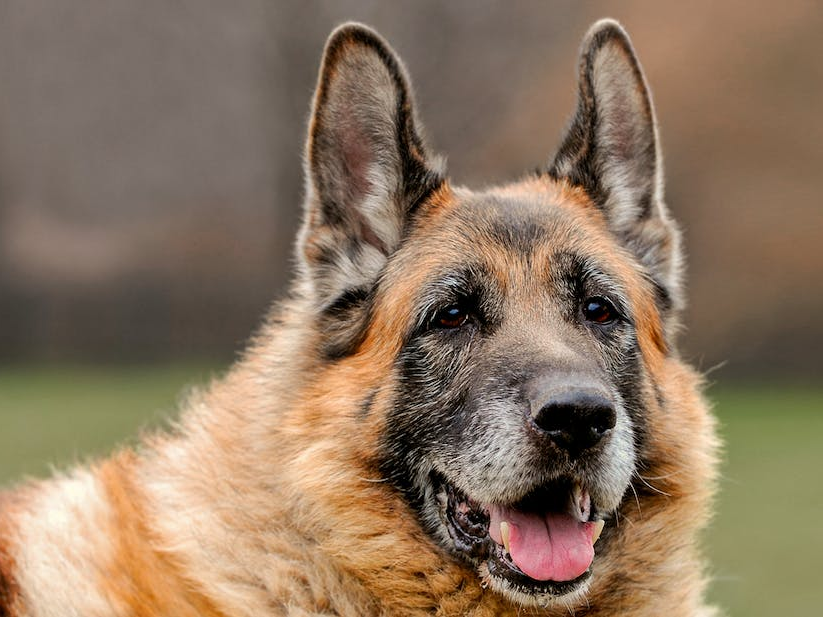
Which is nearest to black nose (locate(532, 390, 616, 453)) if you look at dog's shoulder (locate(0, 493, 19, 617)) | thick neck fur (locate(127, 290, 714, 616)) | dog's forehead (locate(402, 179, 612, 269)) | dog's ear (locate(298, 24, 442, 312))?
thick neck fur (locate(127, 290, 714, 616))

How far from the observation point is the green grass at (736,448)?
29.2 ft

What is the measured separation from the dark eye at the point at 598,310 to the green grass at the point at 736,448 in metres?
1.59

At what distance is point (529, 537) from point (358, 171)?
68.9 inches

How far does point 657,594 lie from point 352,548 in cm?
128

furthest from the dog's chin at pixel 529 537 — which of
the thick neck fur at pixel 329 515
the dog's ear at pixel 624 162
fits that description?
the dog's ear at pixel 624 162

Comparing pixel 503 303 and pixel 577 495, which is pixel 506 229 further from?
pixel 577 495

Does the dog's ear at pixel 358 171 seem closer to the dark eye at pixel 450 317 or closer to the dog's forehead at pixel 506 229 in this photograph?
the dog's forehead at pixel 506 229

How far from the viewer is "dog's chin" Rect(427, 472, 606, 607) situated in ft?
12.8

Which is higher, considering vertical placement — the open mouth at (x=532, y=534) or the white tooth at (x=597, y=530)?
the open mouth at (x=532, y=534)

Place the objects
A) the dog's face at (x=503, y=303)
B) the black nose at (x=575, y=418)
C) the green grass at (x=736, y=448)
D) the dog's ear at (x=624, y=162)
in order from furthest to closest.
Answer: the green grass at (x=736, y=448)
the dog's ear at (x=624, y=162)
the dog's face at (x=503, y=303)
the black nose at (x=575, y=418)

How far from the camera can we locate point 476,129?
19656mm

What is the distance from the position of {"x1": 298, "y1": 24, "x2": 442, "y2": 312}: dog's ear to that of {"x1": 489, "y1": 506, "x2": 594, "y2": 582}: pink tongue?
1.18m

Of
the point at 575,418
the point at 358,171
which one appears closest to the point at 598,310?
the point at 575,418

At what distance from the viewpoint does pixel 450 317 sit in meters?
4.36
